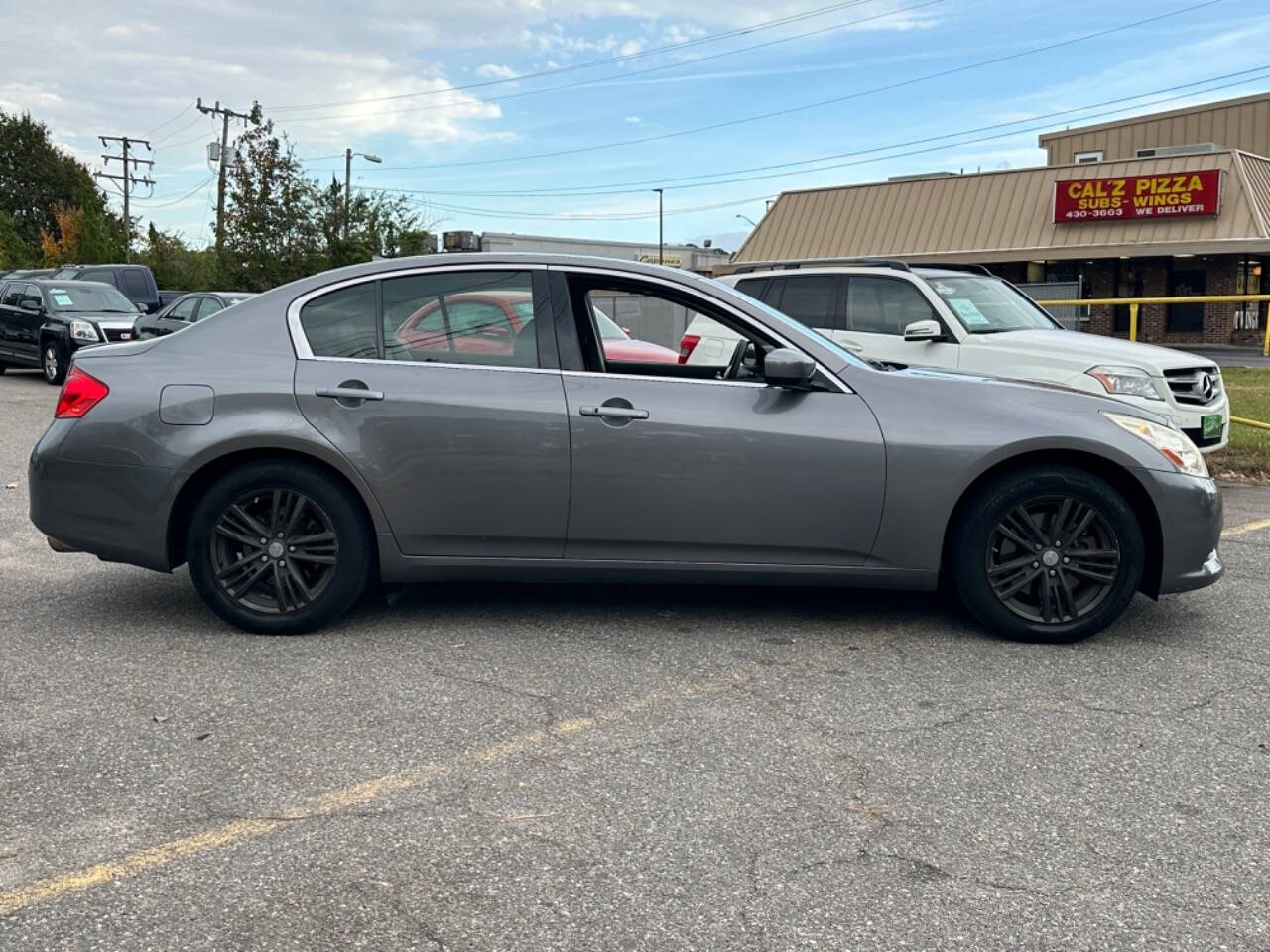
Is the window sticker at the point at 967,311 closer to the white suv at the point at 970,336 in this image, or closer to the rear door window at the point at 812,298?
the white suv at the point at 970,336

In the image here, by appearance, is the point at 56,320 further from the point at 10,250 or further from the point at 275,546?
the point at 10,250

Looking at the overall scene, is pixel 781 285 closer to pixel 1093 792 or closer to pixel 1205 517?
pixel 1205 517

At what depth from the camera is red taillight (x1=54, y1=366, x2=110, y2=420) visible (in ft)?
17.3

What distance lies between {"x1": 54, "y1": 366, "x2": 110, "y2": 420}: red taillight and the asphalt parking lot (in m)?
0.94

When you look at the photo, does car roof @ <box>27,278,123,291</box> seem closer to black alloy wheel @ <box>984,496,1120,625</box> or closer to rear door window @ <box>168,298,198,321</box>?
rear door window @ <box>168,298,198,321</box>

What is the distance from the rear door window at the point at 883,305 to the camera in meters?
9.93

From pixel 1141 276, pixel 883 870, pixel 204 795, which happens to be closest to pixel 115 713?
pixel 204 795

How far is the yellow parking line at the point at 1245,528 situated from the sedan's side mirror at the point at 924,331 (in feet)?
8.43

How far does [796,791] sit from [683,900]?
2.42 feet

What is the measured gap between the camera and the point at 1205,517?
16.9 feet

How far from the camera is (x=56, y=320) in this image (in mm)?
19734

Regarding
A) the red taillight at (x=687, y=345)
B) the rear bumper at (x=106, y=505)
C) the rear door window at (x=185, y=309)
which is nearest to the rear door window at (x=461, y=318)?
the rear bumper at (x=106, y=505)

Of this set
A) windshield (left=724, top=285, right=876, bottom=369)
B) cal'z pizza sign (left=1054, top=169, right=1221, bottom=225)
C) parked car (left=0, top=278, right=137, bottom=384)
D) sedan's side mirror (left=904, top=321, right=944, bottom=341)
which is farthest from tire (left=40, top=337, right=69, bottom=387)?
cal'z pizza sign (left=1054, top=169, right=1221, bottom=225)

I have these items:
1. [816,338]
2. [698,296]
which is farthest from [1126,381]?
[698,296]
